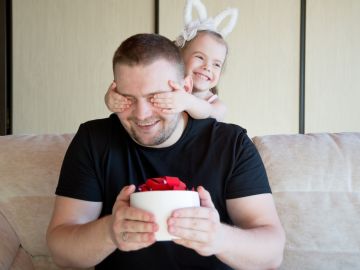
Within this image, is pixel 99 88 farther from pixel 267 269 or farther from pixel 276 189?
pixel 267 269

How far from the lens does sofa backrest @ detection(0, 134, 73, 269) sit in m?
1.58

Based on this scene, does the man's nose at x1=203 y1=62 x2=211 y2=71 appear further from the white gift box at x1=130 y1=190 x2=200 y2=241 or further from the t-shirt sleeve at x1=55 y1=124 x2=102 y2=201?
the white gift box at x1=130 y1=190 x2=200 y2=241

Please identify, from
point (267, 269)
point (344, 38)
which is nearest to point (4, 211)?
point (267, 269)

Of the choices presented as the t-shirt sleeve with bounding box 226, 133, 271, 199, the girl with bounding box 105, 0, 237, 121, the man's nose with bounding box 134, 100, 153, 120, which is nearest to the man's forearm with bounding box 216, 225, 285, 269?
the t-shirt sleeve with bounding box 226, 133, 271, 199

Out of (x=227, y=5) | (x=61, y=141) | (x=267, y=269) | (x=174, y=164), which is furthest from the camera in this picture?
(x=227, y=5)

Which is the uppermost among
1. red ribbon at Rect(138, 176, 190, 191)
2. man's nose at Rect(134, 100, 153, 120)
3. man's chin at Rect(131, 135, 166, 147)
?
man's nose at Rect(134, 100, 153, 120)

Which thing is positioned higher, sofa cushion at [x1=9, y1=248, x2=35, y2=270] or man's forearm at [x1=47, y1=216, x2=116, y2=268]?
man's forearm at [x1=47, y1=216, x2=116, y2=268]

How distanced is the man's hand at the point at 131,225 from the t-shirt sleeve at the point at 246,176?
39cm

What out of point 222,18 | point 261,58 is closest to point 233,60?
point 261,58

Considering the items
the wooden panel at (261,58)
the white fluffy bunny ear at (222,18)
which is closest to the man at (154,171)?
the white fluffy bunny ear at (222,18)

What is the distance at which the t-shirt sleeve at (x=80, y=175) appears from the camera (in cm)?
125

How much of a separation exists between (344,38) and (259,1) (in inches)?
25.5

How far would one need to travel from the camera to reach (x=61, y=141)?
1.69m

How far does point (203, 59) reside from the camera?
1.89 meters
